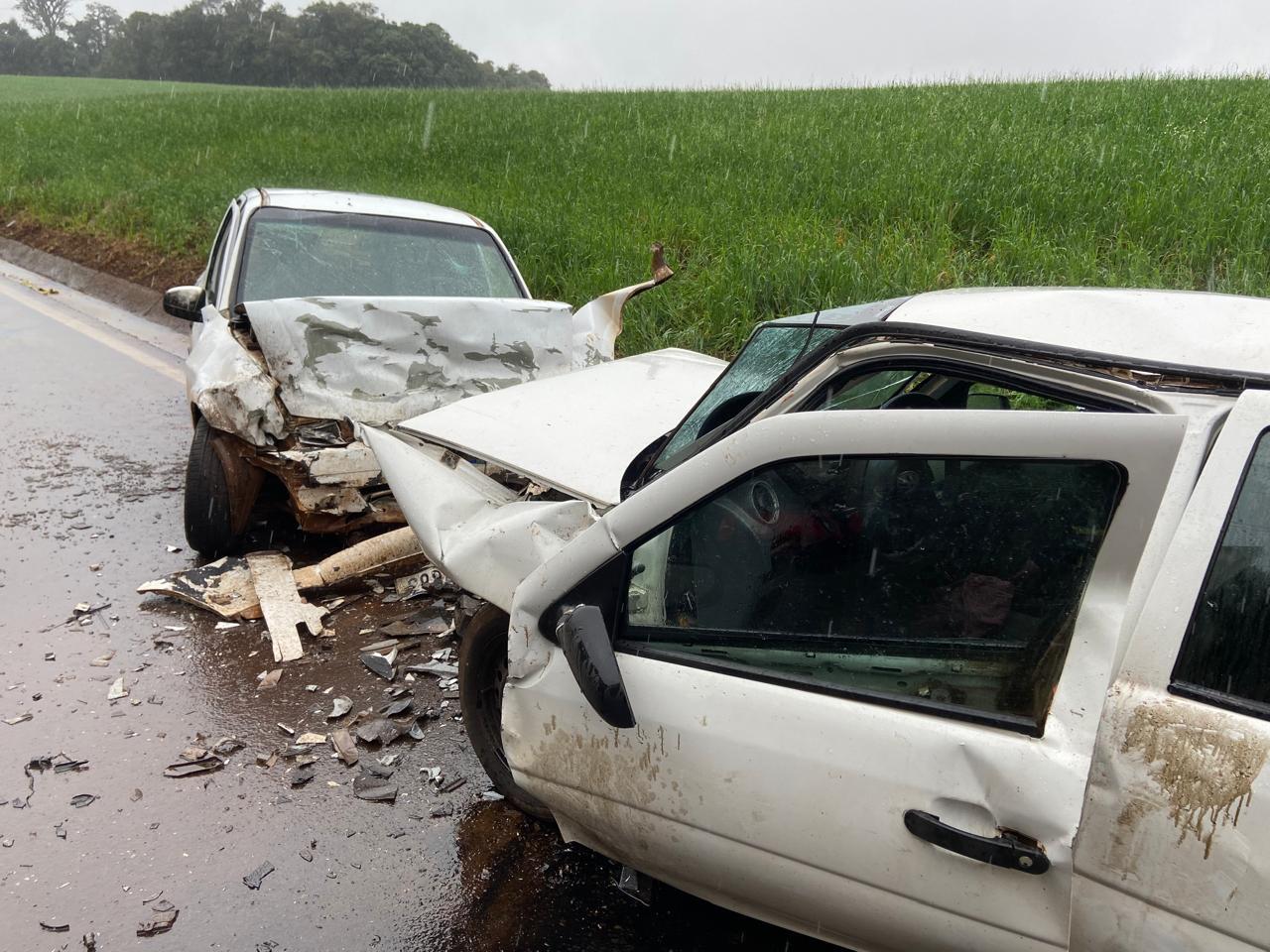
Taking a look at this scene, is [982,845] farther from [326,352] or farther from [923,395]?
[326,352]

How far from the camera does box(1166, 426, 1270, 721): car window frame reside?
5.49 feet

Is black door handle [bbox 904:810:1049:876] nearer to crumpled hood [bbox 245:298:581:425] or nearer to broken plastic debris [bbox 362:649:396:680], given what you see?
broken plastic debris [bbox 362:649:396:680]

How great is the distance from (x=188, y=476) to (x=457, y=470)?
2.00m

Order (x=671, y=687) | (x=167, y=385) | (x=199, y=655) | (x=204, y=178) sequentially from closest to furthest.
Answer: (x=671, y=687) → (x=199, y=655) → (x=167, y=385) → (x=204, y=178)

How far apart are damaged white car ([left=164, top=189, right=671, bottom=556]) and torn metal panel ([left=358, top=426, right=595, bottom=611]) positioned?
1365 mm

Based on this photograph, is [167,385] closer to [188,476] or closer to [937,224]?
[188,476]

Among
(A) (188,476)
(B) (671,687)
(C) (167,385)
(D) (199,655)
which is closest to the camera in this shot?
(B) (671,687)

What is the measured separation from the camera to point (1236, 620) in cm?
170

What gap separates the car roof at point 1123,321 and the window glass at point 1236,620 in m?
0.50

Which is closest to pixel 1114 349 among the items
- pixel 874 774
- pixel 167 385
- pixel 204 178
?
pixel 874 774

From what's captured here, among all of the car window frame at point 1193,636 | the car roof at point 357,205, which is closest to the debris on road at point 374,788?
the car window frame at point 1193,636

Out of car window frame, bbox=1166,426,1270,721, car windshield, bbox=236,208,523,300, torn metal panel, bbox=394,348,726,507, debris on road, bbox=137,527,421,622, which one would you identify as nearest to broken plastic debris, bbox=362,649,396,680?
debris on road, bbox=137,527,421,622

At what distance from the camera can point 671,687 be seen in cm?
216

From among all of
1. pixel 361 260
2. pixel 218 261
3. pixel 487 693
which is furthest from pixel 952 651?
pixel 218 261
